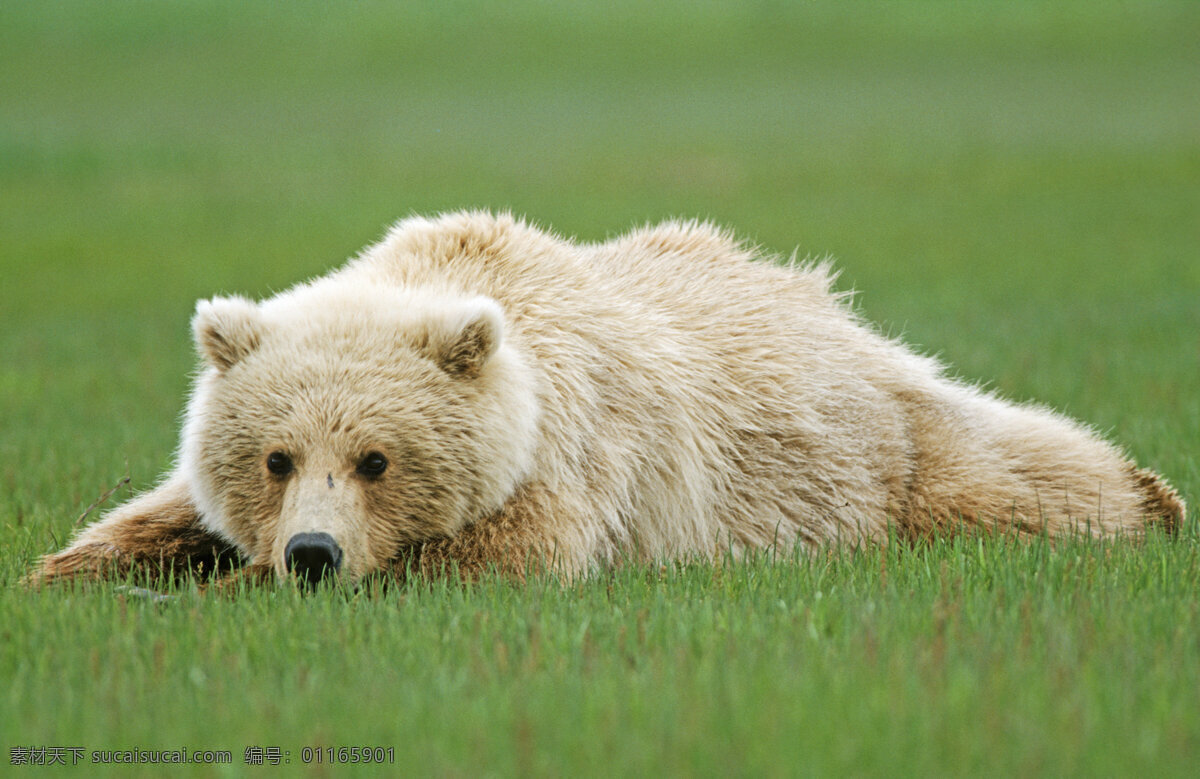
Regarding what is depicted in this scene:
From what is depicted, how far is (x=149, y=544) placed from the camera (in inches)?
228

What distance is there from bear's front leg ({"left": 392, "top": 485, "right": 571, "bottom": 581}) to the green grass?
7.5 inches

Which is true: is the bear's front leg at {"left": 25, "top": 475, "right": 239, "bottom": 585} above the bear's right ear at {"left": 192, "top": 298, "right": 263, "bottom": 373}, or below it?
below

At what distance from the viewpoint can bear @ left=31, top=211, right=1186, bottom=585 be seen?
5.25m

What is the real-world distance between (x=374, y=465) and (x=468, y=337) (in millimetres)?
581

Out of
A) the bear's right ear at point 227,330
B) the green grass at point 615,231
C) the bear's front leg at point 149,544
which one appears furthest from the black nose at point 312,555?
the bear's right ear at point 227,330

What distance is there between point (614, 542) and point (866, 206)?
20.0 meters

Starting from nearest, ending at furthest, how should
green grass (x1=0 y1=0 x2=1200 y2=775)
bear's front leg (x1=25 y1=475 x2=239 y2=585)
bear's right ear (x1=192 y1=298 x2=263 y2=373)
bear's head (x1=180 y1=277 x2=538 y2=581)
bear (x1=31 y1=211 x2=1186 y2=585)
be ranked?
1. green grass (x1=0 y1=0 x2=1200 y2=775)
2. bear's head (x1=180 y1=277 x2=538 y2=581)
3. bear (x1=31 y1=211 x2=1186 y2=585)
4. bear's right ear (x1=192 y1=298 x2=263 y2=373)
5. bear's front leg (x1=25 y1=475 x2=239 y2=585)

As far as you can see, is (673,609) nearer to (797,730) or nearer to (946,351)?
(797,730)

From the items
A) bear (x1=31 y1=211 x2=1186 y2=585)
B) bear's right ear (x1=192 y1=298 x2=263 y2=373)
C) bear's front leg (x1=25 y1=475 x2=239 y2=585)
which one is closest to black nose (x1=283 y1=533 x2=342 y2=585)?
bear (x1=31 y1=211 x2=1186 y2=585)

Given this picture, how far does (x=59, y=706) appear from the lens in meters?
3.67

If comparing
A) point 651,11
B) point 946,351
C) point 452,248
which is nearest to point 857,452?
point 452,248

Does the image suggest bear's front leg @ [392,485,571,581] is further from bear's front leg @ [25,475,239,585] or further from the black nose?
bear's front leg @ [25,475,239,585]

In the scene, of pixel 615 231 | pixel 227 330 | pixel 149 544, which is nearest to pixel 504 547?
pixel 227 330

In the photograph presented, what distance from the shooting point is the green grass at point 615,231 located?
137 inches
